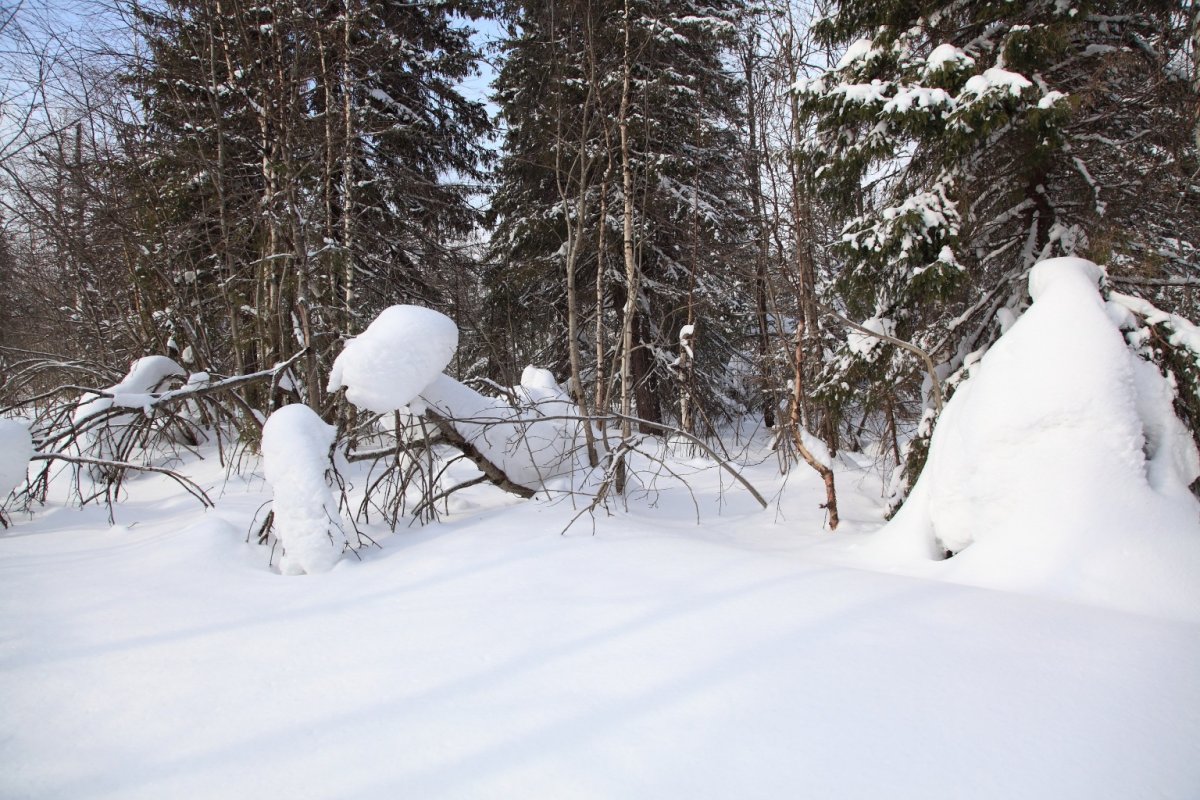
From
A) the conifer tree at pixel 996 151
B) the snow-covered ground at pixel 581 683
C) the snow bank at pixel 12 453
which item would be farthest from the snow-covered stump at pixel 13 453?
the conifer tree at pixel 996 151

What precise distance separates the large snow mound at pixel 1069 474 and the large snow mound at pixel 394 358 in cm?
315

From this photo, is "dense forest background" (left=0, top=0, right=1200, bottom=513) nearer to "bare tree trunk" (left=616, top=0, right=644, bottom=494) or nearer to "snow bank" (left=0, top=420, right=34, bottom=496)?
"bare tree trunk" (left=616, top=0, right=644, bottom=494)

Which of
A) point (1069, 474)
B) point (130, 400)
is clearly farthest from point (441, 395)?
point (1069, 474)

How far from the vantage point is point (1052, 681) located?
1.94 m

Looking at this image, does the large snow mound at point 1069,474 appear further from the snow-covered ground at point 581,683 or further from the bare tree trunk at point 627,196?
the bare tree trunk at point 627,196

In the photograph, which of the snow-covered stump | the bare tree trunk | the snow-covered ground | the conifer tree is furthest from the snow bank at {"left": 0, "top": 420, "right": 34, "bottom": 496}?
the conifer tree

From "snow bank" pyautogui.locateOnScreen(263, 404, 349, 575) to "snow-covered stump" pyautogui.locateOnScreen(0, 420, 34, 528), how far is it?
2.42 meters

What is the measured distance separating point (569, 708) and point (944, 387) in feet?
14.0

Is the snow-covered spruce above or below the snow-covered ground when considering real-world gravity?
above

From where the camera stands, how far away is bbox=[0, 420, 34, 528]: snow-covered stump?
4.42 metres

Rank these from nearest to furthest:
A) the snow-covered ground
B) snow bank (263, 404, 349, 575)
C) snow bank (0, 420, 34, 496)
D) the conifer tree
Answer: the snow-covered ground, snow bank (263, 404, 349, 575), the conifer tree, snow bank (0, 420, 34, 496)

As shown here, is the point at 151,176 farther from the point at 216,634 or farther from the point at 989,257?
the point at 989,257

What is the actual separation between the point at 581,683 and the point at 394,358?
242 centimetres

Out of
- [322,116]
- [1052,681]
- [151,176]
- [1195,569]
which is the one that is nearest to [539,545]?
[1052,681]
